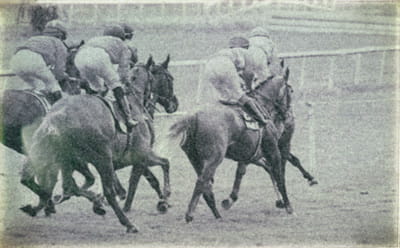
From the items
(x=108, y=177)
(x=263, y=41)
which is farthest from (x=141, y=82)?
(x=263, y=41)

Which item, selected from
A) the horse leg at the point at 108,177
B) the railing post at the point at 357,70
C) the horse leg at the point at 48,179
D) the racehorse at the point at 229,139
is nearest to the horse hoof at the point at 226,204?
the racehorse at the point at 229,139

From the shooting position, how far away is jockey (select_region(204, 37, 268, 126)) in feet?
34.5

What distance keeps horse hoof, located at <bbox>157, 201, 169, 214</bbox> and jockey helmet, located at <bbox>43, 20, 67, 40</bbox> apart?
190 centimetres

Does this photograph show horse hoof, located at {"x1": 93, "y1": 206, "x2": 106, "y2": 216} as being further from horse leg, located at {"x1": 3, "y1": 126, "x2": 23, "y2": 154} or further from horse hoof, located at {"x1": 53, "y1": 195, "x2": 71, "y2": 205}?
horse leg, located at {"x1": 3, "y1": 126, "x2": 23, "y2": 154}

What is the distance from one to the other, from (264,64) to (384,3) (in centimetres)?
164

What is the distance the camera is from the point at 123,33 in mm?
10586

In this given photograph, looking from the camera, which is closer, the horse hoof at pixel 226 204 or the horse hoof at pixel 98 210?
the horse hoof at pixel 98 210

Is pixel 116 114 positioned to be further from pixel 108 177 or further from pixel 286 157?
pixel 286 157

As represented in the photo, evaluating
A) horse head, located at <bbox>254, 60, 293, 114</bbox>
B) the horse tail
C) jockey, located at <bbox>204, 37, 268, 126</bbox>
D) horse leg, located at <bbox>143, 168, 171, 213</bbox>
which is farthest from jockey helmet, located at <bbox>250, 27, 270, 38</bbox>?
horse leg, located at <bbox>143, 168, 171, 213</bbox>

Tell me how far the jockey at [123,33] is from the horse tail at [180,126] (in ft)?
3.21

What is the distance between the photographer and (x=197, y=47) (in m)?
11.6

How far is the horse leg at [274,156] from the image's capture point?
10742mm

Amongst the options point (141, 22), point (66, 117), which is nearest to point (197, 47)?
point (141, 22)

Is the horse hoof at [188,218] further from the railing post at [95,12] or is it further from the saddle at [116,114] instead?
the railing post at [95,12]
